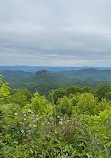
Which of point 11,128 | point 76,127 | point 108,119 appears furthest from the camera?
point 11,128

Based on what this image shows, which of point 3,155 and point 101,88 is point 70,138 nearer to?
point 3,155

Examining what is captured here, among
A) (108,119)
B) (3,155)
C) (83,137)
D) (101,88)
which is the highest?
(108,119)

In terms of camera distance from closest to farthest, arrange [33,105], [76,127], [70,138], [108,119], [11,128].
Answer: [108,119] → [70,138] → [76,127] → [11,128] → [33,105]

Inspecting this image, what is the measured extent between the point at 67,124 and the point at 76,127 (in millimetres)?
411

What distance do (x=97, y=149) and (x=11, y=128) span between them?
3.39m

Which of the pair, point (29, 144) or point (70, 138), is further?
point (70, 138)

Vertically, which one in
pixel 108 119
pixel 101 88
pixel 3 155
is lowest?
pixel 101 88

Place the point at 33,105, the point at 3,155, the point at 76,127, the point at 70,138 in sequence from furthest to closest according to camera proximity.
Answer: the point at 33,105 → the point at 76,127 → the point at 70,138 → the point at 3,155

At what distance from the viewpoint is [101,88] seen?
1594 inches

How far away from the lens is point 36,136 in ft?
15.2

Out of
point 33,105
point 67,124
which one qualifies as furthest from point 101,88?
point 67,124

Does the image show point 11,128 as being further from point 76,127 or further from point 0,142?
point 76,127

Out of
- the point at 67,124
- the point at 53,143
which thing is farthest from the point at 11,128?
the point at 67,124

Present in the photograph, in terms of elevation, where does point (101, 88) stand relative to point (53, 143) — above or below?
below
